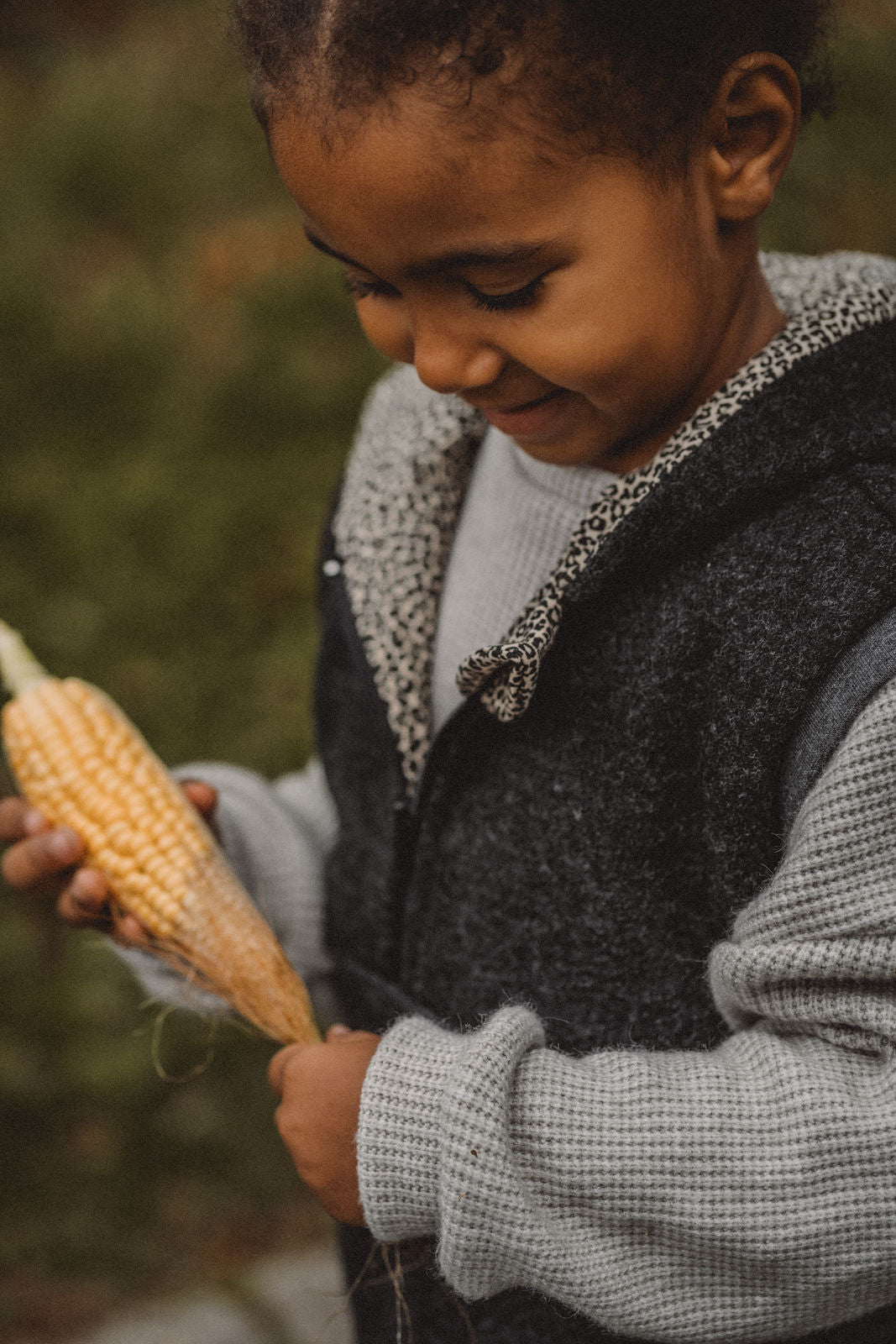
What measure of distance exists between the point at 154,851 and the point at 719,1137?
0.74 metres

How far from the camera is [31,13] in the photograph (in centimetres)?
469

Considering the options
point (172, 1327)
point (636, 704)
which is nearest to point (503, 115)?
point (636, 704)

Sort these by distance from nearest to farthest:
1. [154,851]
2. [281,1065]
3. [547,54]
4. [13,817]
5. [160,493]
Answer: [547,54]
[281,1065]
[154,851]
[13,817]
[160,493]

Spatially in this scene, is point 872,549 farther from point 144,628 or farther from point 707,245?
point 144,628

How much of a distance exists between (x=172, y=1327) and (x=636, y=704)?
1656 mm

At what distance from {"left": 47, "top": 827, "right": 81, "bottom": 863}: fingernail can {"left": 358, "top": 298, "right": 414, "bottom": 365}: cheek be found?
691 mm

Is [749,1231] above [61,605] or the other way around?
above

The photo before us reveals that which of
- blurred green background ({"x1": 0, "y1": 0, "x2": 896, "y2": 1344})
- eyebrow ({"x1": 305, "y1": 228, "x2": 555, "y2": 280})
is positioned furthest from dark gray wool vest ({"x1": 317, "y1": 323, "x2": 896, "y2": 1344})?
blurred green background ({"x1": 0, "y1": 0, "x2": 896, "y2": 1344})

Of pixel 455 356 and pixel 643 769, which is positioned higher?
pixel 455 356

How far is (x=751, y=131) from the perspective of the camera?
42.3 inches

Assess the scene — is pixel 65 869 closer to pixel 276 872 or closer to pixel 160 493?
pixel 276 872

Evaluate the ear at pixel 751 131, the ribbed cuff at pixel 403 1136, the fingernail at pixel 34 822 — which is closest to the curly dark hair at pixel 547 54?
the ear at pixel 751 131

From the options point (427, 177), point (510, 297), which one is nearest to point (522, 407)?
point (510, 297)

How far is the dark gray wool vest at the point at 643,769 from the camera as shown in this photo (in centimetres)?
106
